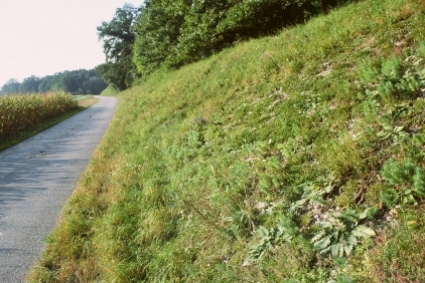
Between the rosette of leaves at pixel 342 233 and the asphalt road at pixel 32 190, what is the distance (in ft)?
13.3

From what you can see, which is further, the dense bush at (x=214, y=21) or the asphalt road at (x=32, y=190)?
the dense bush at (x=214, y=21)

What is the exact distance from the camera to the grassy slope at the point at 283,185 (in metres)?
3.27

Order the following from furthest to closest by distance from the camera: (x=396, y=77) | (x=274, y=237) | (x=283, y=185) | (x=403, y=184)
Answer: (x=396, y=77) < (x=283, y=185) < (x=274, y=237) < (x=403, y=184)

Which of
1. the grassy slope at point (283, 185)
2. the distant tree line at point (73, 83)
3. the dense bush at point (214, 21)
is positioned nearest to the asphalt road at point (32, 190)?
the grassy slope at point (283, 185)

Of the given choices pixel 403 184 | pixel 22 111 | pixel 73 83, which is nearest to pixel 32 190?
pixel 403 184

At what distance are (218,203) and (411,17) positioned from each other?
15.6 feet

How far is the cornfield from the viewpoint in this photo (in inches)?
671

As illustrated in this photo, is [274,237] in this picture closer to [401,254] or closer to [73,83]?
[401,254]

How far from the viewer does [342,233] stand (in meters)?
3.30

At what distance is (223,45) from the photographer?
53.2ft

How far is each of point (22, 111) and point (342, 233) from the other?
20.1m

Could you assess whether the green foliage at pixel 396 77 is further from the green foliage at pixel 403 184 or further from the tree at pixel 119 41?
the tree at pixel 119 41

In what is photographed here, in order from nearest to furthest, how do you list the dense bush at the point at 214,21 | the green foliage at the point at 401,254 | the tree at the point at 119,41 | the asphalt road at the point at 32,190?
the green foliage at the point at 401,254
the asphalt road at the point at 32,190
the dense bush at the point at 214,21
the tree at the point at 119,41

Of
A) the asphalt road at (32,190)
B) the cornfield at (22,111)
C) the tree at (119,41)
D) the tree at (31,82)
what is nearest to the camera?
the asphalt road at (32,190)
